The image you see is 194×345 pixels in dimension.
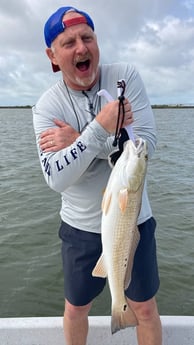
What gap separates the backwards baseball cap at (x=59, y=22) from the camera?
2.66 meters

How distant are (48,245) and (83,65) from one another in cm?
546

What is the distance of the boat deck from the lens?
354 cm

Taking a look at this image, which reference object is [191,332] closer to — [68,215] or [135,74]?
[68,215]

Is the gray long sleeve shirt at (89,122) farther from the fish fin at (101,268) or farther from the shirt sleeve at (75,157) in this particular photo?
the fish fin at (101,268)

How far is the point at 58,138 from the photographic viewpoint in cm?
263

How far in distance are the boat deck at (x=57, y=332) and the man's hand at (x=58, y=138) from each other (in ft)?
5.56

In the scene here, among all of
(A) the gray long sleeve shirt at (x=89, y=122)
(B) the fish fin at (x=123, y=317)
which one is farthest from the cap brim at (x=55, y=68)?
(B) the fish fin at (x=123, y=317)

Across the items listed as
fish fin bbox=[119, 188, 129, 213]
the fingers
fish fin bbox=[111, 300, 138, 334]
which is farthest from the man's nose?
fish fin bbox=[111, 300, 138, 334]

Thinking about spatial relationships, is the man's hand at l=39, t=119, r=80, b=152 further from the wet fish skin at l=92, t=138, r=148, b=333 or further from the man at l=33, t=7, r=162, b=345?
the wet fish skin at l=92, t=138, r=148, b=333

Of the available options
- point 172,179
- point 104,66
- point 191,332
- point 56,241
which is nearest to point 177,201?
point 172,179

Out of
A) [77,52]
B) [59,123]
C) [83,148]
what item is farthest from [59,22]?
[83,148]

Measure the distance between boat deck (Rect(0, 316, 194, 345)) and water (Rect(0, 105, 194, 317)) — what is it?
2.23 metres

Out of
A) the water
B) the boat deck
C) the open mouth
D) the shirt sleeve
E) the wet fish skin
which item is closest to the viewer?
the wet fish skin

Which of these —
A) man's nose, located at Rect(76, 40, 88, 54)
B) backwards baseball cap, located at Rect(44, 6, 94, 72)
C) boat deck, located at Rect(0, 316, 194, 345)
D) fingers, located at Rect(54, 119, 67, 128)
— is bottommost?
boat deck, located at Rect(0, 316, 194, 345)
